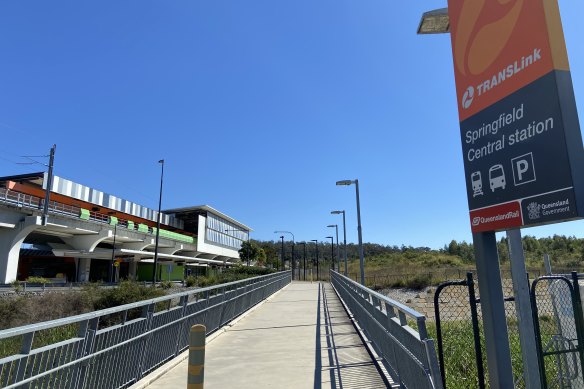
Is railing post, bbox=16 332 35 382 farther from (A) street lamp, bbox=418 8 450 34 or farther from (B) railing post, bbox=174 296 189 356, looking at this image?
(A) street lamp, bbox=418 8 450 34

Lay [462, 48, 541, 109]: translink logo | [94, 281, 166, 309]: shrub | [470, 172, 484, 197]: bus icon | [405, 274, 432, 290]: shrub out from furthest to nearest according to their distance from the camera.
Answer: [405, 274, 432, 290]: shrub
[94, 281, 166, 309]: shrub
[470, 172, 484, 197]: bus icon
[462, 48, 541, 109]: translink logo

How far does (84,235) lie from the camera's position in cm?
5312

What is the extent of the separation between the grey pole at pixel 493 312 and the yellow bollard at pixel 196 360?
8.12 ft

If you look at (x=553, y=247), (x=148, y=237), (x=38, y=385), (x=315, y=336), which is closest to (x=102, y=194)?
(x=148, y=237)

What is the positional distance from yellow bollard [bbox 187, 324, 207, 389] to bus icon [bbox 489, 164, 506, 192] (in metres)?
2.84

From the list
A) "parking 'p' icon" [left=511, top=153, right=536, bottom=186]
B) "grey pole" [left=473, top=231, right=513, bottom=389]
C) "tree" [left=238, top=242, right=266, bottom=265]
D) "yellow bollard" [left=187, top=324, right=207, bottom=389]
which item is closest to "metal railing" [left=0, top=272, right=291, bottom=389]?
"yellow bollard" [left=187, top=324, right=207, bottom=389]

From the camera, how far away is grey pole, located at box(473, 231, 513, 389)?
3143 millimetres

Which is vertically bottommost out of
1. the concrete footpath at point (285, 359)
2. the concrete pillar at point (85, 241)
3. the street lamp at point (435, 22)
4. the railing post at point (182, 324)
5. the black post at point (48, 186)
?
the concrete footpath at point (285, 359)

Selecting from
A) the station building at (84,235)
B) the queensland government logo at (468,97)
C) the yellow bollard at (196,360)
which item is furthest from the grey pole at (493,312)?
the station building at (84,235)

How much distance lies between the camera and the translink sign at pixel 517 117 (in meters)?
2.52

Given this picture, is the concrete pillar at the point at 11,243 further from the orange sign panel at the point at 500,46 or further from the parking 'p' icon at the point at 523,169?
the parking 'p' icon at the point at 523,169

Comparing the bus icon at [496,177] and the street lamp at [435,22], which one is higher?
the street lamp at [435,22]

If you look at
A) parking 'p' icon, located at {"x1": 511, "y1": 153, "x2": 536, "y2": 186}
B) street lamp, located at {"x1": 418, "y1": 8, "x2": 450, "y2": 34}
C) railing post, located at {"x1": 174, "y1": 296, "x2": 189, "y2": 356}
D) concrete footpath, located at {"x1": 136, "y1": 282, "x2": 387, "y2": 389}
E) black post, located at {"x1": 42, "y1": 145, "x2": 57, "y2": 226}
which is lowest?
concrete footpath, located at {"x1": 136, "y1": 282, "x2": 387, "y2": 389}

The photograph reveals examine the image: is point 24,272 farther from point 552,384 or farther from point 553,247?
point 553,247
